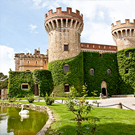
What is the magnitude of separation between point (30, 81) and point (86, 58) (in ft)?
38.0

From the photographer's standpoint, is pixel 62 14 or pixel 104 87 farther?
pixel 104 87

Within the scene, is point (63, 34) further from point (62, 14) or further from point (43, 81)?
point (43, 81)

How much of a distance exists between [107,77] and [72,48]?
9397 mm

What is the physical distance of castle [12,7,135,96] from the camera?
25.1m

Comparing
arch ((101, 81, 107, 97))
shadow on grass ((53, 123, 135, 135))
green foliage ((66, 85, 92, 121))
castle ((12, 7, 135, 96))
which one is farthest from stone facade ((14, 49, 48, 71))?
shadow on grass ((53, 123, 135, 135))

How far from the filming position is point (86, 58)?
91.6 ft

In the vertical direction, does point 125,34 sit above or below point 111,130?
above

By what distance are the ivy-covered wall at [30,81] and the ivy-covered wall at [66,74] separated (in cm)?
111

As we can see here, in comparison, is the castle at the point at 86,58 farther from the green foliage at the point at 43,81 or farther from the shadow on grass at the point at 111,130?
the shadow on grass at the point at 111,130

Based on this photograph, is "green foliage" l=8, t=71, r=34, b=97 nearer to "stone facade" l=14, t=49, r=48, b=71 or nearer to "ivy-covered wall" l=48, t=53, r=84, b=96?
"ivy-covered wall" l=48, t=53, r=84, b=96

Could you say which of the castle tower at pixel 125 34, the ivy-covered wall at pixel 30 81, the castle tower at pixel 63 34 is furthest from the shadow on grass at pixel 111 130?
the castle tower at pixel 125 34

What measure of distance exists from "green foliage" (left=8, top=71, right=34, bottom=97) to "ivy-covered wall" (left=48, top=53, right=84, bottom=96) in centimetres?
441

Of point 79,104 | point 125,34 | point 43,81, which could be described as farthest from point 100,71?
point 79,104

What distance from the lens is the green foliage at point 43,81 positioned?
79.3 feet
